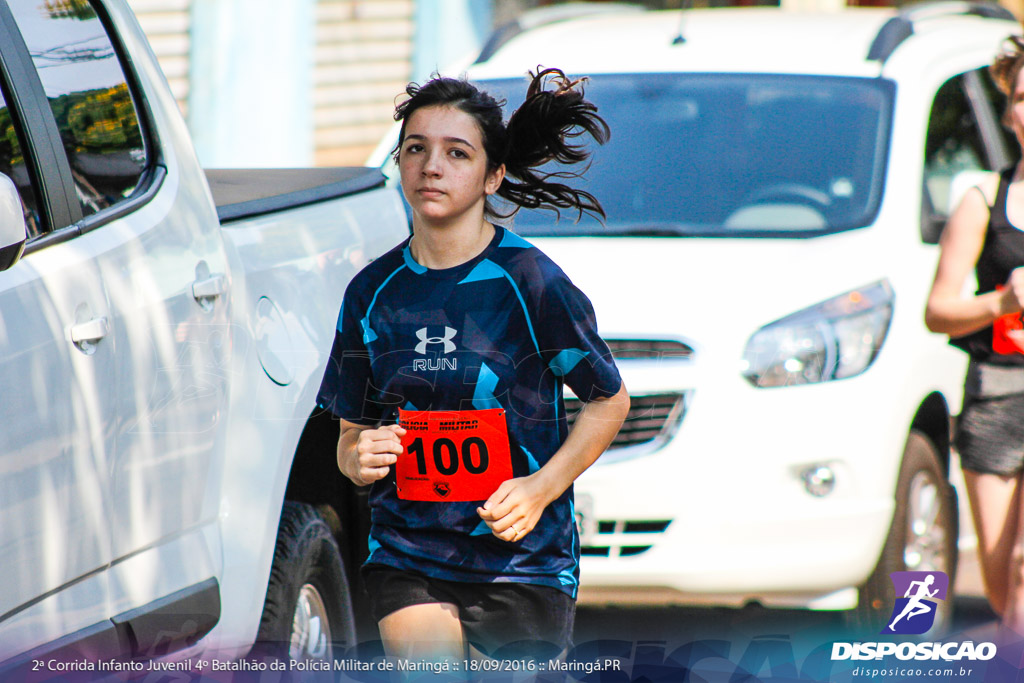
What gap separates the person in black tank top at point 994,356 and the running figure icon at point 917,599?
235 millimetres

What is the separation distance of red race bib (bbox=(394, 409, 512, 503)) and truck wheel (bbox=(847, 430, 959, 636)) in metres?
2.17

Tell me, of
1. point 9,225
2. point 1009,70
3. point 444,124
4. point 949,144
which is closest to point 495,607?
point 444,124

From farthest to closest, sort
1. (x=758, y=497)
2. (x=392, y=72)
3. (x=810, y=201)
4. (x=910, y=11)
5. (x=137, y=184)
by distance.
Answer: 1. (x=392, y=72)
2. (x=910, y=11)
3. (x=810, y=201)
4. (x=758, y=497)
5. (x=137, y=184)

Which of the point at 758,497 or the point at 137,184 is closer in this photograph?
the point at 137,184

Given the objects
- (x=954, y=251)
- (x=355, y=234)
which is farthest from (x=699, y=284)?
(x=355, y=234)

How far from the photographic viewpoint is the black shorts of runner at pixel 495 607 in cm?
260

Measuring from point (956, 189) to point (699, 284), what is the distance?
817 millimetres

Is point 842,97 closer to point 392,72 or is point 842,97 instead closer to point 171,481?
point 171,481

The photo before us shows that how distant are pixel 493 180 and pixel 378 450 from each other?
1.80 ft

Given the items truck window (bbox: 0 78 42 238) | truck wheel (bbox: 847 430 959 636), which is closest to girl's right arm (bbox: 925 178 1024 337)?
truck wheel (bbox: 847 430 959 636)

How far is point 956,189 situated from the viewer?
417 cm

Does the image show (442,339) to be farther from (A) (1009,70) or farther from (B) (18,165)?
(A) (1009,70)

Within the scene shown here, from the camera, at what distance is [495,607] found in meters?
2.61

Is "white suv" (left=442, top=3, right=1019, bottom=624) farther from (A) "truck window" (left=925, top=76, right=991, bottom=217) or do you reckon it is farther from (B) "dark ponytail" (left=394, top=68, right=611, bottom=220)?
(B) "dark ponytail" (left=394, top=68, right=611, bottom=220)
